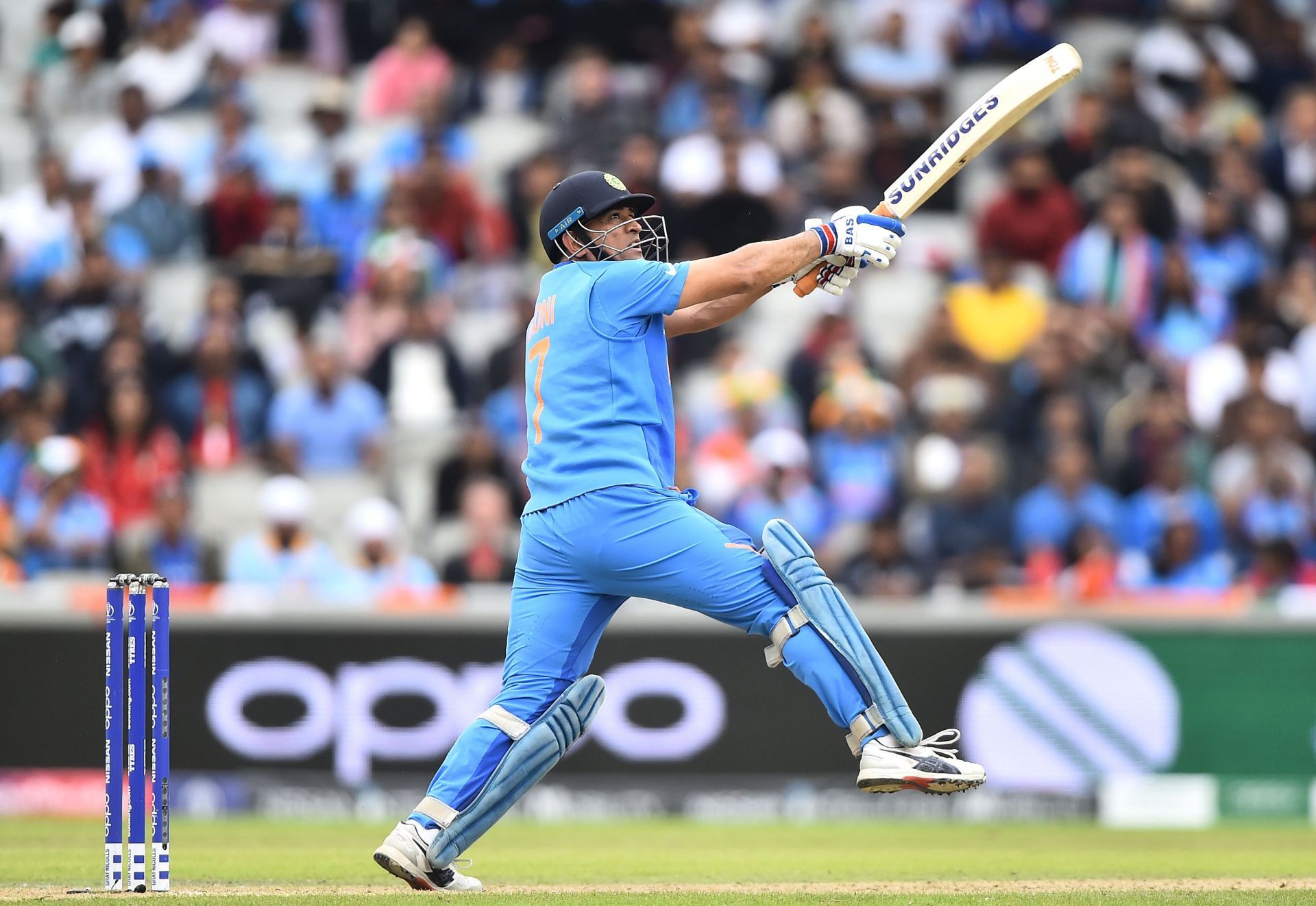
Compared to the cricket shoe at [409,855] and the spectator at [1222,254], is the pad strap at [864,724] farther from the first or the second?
the spectator at [1222,254]

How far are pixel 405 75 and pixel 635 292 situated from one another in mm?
10259

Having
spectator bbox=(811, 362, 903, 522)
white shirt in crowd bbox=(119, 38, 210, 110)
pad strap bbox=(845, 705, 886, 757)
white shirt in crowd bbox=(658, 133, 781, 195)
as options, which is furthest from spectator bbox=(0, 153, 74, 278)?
pad strap bbox=(845, 705, 886, 757)

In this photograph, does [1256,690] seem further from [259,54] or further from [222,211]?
[259,54]

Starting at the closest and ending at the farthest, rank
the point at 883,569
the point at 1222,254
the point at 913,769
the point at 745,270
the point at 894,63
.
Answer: the point at 913,769, the point at 745,270, the point at 883,569, the point at 1222,254, the point at 894,63

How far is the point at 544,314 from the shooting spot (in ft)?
21.2

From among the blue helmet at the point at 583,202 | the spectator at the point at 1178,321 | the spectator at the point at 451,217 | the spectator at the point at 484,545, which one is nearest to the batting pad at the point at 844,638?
the blue helmet at the point at 583,202

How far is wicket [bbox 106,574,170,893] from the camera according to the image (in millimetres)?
6273

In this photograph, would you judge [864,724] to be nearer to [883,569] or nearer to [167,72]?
[883,569]

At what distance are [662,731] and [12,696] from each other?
369cm

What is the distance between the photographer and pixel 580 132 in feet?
49.4

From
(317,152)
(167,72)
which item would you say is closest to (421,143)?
(317,152)

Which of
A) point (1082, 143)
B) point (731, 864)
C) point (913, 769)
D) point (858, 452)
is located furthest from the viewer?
point (1082, 143)

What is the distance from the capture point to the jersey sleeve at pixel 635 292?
6129 millimetres

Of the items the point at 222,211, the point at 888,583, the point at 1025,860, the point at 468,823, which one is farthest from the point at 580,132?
the point at 468,823
